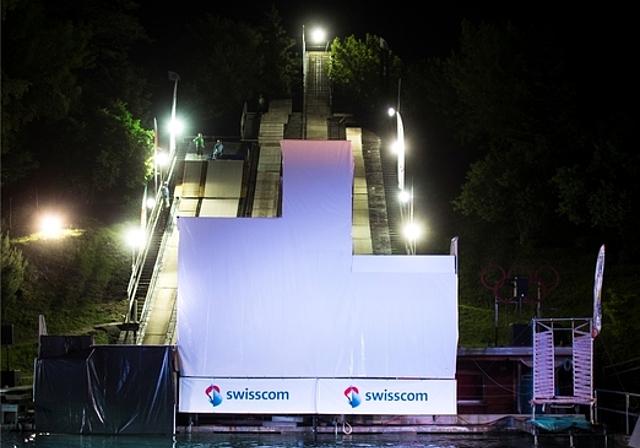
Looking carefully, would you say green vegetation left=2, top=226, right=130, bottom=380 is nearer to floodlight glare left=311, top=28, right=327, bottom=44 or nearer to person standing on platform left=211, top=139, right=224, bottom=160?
person standing on platform left=211, top=139, right=224, bottom=160

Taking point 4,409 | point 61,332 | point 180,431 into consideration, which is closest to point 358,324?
point 180,431

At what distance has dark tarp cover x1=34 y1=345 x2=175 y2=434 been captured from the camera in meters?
21.0

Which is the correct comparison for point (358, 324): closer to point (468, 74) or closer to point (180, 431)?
point (180, 431)

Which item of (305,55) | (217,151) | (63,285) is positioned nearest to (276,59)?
(305,55)

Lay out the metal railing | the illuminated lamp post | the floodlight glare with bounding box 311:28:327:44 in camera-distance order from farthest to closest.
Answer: the floodlight glare with bounding box 311:28:327:44
the illuminated lamp post
the metal railing

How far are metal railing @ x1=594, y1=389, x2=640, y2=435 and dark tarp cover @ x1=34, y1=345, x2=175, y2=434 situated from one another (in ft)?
31.3

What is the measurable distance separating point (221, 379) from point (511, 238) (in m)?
18.6

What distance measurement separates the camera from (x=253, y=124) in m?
46.1

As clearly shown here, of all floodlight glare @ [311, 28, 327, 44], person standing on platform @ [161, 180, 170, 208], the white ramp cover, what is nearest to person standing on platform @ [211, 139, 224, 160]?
person standing on platform @ [161, 180, 170, 208]

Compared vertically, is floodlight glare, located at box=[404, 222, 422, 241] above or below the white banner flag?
above

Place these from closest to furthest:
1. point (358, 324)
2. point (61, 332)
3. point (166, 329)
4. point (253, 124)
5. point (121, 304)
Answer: point (358, 324) → point (166, 329) → point (61, 332) → point (121, 304) → point (253, 124)

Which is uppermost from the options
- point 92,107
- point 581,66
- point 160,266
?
point 581,66

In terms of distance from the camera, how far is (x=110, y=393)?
21.1m

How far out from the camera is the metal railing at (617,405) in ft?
68.9
